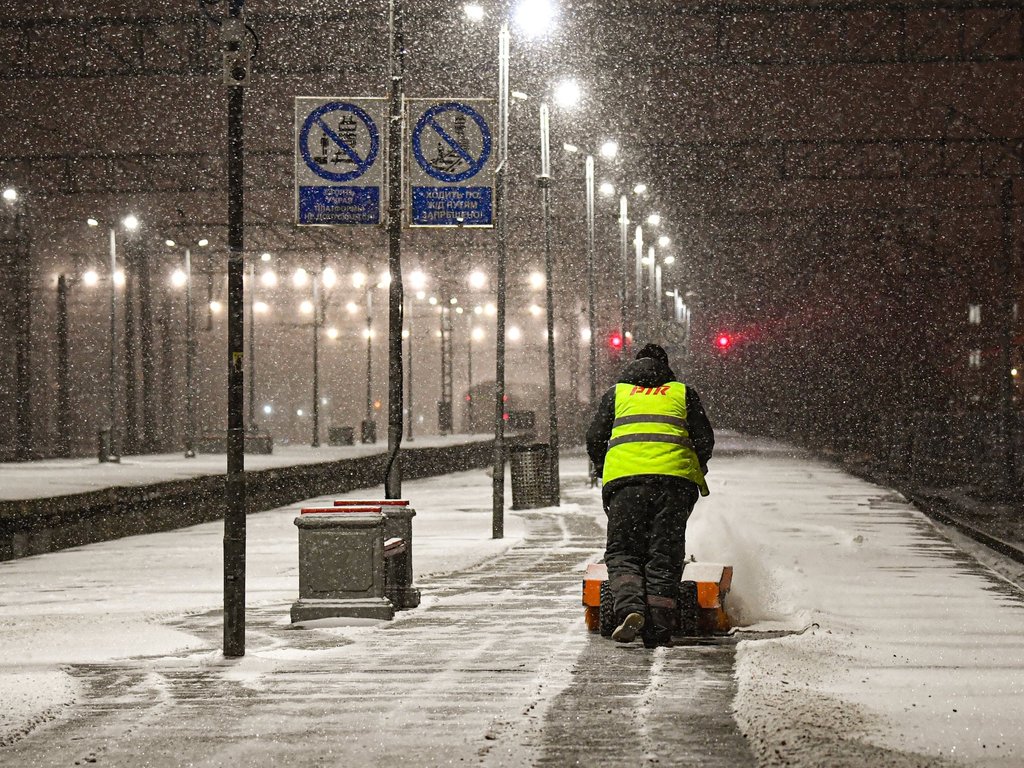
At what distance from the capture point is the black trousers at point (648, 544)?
1162cm

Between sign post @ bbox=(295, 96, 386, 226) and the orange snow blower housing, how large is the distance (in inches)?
210

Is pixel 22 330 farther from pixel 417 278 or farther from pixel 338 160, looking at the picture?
pixel 338 160

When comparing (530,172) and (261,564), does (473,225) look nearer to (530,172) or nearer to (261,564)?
(261,564)

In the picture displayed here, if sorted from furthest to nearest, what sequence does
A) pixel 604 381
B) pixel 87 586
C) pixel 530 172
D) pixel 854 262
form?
pixel 604 381 < pixel 854 262 < pixel 530 172 < pixel 87 586

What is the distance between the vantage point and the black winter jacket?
463 inches

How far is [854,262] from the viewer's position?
71.2 meters

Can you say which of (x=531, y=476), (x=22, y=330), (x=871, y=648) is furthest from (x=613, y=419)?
(x=22, y=330)

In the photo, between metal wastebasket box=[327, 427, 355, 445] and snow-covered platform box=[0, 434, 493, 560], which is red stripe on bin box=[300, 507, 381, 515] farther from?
metal wastebasket box=[327, 427, 355, 445]

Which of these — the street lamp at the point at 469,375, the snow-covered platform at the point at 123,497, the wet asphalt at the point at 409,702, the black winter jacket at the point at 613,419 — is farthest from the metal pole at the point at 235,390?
the street lamp at the point at 469,375

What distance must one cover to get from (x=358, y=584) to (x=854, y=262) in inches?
2364

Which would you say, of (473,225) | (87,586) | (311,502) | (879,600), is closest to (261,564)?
(87,586)

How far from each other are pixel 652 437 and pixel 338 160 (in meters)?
5.99

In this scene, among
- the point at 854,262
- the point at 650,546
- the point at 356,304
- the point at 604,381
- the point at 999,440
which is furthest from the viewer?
the point at 356,304

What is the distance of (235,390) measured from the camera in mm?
11703
